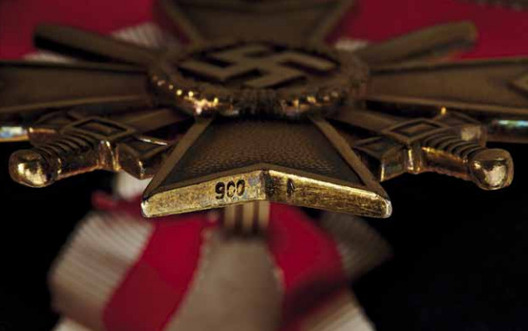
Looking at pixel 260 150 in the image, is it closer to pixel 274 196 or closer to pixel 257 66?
pixel 274 196

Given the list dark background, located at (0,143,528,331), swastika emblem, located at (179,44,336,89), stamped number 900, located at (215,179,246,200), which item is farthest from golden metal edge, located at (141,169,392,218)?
dark background, located at (0,143,528,331)

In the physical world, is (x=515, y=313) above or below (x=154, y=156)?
below

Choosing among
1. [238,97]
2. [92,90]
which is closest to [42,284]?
[92,90]

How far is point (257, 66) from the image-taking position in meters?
0.69

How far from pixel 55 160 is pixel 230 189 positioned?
0.41ft

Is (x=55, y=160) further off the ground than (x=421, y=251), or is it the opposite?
(x=55, y=160)

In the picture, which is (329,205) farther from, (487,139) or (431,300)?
(431,300)

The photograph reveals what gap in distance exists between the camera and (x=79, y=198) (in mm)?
1124

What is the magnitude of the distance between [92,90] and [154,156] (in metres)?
0.16

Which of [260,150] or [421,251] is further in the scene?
[421,251]

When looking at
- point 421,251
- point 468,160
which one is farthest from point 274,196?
point 421,251

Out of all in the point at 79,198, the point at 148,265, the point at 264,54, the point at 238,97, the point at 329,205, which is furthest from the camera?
the point at 79,198

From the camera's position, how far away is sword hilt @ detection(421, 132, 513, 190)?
51 cm

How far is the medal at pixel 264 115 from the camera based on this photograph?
0.51 meters
